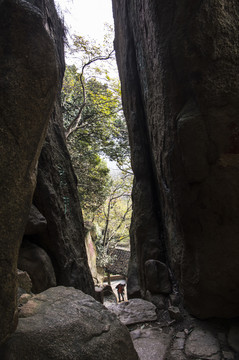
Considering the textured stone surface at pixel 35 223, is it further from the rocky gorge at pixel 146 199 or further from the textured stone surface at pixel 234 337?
the textured stone surface at pixel 234 337

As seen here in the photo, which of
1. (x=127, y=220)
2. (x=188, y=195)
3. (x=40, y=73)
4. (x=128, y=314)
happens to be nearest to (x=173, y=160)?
(x=188, y=195)

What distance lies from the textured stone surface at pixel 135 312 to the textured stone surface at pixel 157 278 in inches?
12.3

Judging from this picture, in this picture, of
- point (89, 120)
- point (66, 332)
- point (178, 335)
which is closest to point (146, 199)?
point (178, 335)

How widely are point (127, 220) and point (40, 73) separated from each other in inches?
766

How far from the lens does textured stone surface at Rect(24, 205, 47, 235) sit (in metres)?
3.87

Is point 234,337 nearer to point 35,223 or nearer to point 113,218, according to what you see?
point 35,223

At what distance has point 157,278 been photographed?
460 cm

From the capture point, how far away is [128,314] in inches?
167

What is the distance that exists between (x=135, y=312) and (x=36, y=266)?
1.99 meters

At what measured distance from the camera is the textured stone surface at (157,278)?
14.8ft

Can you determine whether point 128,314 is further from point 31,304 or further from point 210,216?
point 31,304

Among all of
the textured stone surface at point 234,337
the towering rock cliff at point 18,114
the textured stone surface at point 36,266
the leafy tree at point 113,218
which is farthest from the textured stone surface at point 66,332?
the leafy tree at point 113,218

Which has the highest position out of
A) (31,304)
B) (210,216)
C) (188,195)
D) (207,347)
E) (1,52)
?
(1,52)

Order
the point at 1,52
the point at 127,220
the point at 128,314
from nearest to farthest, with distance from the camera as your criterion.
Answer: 1. the point at 1,52
2. the point at 128,314
3. the point at 127,220
